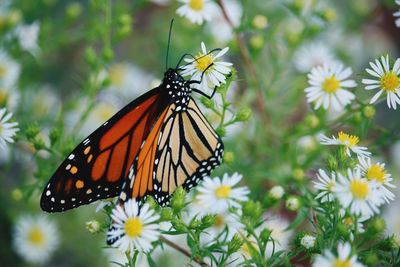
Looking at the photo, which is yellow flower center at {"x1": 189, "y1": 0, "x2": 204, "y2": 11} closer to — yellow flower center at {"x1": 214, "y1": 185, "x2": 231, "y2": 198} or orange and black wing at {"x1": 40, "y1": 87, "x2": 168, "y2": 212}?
orange and black wing at {"x1": 40, "y1": 87, "x2": 168, "y2": 212}

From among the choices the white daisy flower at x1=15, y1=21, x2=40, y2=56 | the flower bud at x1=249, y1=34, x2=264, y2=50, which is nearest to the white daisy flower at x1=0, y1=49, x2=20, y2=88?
the white daisy flower at x1=15, y1=21, x2=40, y2=56

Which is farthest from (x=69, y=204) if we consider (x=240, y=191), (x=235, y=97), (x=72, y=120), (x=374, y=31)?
(x=374, y=31)

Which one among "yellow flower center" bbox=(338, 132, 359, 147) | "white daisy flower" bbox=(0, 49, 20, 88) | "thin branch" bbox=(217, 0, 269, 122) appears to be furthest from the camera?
"white daisy flower" bbox=(0, 49, 20, 88)

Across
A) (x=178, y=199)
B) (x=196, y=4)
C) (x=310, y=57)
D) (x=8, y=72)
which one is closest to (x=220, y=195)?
Answer: (x=178, y=199)

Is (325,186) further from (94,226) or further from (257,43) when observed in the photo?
(257,43)

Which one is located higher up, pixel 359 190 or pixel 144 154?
pixel 144 154

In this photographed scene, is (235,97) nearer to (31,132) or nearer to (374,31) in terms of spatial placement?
(374,31)
